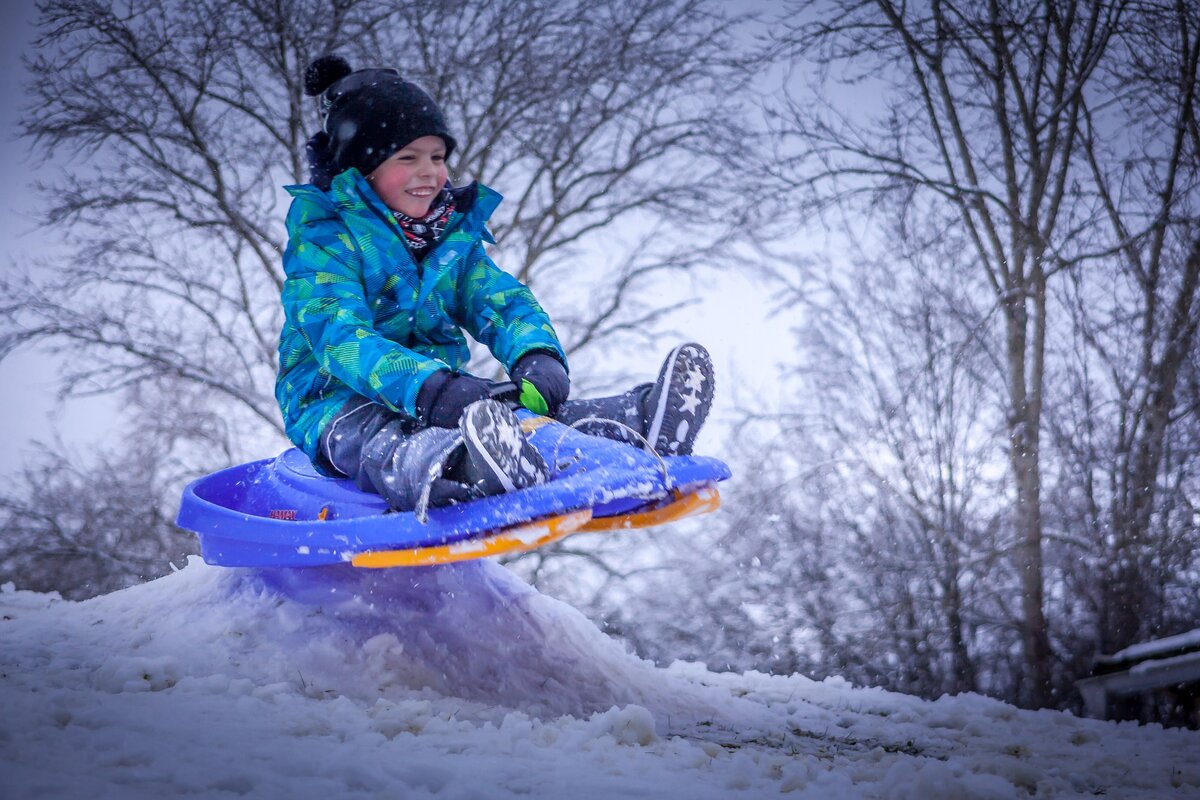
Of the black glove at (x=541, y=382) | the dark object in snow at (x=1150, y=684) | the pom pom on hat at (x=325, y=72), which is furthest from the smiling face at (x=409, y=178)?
the dark object in snow at (x=1150, y=684)

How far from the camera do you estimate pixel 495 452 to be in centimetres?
207

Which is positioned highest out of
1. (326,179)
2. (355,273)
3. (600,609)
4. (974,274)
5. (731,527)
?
(974,274)

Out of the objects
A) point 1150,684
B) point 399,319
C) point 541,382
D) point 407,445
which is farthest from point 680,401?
point 1150,684

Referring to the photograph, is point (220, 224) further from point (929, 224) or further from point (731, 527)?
point (929, 224)

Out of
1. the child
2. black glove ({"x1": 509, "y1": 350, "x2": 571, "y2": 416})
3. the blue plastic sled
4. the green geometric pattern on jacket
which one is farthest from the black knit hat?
the blue plastic sled

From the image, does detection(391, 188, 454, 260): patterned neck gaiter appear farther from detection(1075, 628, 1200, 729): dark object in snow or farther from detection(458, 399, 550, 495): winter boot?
detection(1075, 628, 1200, 729): dark object in snow

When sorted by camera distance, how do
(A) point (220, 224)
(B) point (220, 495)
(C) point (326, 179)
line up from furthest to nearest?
1. (A) point (220, 224)
2. (B) point (220, 495)
3. (C) point (326, 179)

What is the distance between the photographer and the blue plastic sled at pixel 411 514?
2084 mm

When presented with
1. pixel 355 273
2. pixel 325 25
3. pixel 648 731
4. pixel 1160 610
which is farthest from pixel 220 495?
pixel 1160 610

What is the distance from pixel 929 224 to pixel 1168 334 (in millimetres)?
1365

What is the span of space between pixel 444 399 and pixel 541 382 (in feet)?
1.27

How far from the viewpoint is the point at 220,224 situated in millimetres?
6500

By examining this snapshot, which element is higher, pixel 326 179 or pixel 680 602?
pixel 326 179

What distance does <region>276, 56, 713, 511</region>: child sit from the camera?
2.31 m
